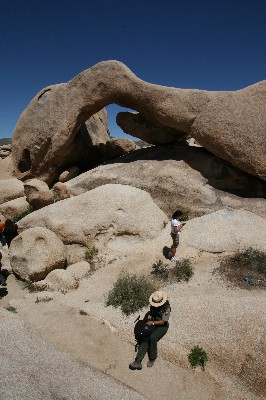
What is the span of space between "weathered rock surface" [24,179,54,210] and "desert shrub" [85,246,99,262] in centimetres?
499

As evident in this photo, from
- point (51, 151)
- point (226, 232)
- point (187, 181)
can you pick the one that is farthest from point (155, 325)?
point (51, 151)

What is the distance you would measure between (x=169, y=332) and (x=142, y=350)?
1.00m

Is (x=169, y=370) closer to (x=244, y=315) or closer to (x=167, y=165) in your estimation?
(x=244, y=315)

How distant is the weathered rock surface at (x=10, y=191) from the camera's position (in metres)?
20.0

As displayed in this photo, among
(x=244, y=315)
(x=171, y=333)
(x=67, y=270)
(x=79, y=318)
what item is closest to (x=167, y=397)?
(x=171, y=333)

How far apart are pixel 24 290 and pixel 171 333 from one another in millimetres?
6137

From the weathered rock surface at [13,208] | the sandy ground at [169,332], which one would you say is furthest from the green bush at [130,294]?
the weathered rock surface at [13,208]

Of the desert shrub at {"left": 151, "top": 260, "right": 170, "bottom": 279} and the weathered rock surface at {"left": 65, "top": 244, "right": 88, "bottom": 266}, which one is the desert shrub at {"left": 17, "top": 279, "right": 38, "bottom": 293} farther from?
the desert shrub at {"left": 151, "top": 260, "right": 170, "bottom": 279}

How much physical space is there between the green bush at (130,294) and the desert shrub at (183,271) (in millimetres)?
1221

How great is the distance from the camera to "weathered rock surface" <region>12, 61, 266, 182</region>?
53.0 feet

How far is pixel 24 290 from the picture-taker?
12.6m

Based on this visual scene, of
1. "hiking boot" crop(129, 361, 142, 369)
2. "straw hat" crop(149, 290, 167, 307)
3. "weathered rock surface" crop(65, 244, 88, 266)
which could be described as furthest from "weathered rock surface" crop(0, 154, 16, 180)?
"hiking boot" crop(129, 361, 142, 369)

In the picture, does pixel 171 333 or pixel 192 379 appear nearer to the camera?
pixel 192 379

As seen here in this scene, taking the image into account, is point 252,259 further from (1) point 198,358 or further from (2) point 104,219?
(2) point 104,219
